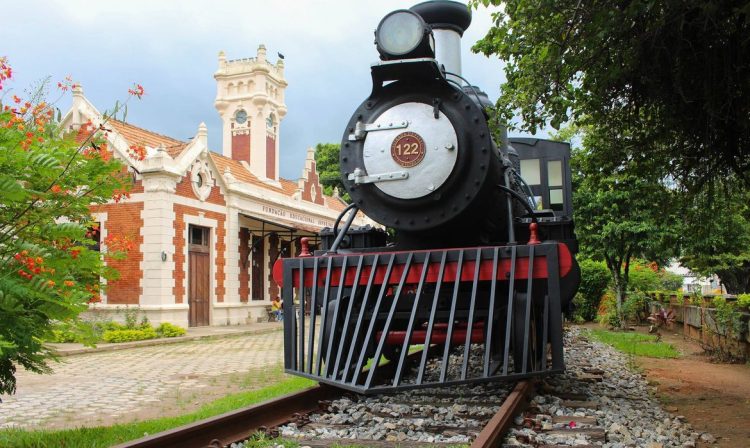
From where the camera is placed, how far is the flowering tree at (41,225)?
352 cm

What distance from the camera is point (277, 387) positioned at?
6.72 metres

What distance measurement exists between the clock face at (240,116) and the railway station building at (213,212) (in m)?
0.04

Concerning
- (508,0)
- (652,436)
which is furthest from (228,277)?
(652,436)

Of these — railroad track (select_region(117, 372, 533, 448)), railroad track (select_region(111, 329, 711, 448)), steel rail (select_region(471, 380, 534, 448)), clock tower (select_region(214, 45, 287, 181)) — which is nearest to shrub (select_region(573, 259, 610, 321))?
clock tower (select_region(214, 45, 287, 181))

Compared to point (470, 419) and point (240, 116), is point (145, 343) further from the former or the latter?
point (240, 116)

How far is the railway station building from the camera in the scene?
1569 centimetres

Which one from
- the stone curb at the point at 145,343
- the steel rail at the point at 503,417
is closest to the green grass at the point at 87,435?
the steel rail at the point at 503,417

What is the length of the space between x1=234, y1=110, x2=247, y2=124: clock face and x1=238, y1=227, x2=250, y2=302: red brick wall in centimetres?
663

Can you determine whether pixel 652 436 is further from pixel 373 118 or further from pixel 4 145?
pixel 4 145

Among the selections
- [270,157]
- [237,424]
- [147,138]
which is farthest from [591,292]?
[237,424]

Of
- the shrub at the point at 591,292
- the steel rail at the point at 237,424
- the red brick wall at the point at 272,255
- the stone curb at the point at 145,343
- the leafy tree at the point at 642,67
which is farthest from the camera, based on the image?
the red brick wall at the point at 272,255

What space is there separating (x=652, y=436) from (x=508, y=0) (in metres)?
4.12

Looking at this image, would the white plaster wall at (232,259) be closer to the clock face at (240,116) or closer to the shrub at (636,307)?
the clock face at (240,116)

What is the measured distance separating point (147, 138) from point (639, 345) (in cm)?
1400
